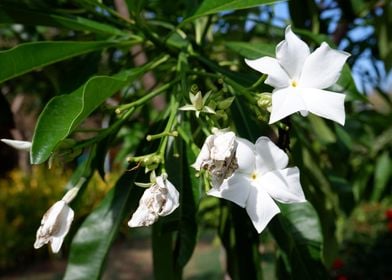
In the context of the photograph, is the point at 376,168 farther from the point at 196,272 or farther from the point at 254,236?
the point at 196,272

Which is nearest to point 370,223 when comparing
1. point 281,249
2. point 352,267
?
Result: point 352,267

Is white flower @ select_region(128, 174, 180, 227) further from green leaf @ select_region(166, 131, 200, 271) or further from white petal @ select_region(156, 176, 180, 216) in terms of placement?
green leaf @ select_region(166, 131, 200, 271)

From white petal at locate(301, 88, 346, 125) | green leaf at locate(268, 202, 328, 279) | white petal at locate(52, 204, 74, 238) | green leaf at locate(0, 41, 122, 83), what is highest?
green leaf at locate(0, 41, 122, 83)

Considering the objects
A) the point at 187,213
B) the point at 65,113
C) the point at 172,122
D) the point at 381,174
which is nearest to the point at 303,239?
the point at 187,213

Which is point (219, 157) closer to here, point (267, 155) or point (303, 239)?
point (267, 155)

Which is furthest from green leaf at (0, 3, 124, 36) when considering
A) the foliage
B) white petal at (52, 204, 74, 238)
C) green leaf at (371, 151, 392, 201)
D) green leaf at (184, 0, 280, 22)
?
green leaf at (371, 151, 392, 201)

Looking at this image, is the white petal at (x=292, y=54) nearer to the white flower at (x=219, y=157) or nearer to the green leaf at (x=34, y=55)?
the white flower at (x=219, y=157)

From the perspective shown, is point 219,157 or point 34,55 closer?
point 219,157
